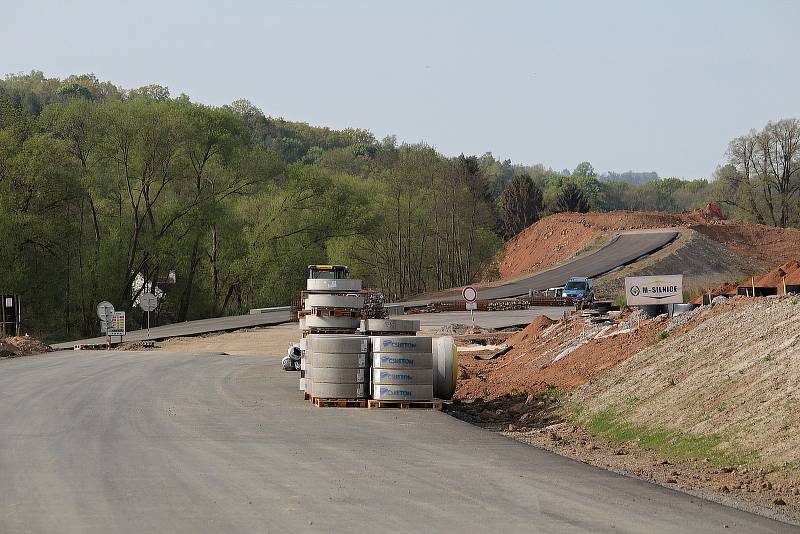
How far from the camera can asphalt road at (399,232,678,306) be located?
289 ft

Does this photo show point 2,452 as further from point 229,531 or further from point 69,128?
point 69,128

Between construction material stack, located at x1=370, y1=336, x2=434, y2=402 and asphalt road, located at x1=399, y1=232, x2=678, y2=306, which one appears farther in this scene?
A: asphalt road, located at x1=399, y1=232, x2=678, y2=306

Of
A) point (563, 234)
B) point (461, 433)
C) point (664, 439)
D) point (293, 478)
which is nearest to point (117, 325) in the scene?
point (461, 433)

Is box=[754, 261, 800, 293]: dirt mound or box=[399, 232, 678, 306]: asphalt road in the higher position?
box=[399, 232, 678, 306]: asphalt road

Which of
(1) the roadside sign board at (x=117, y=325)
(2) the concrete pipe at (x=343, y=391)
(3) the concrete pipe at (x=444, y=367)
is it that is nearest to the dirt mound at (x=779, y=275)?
(3) the concrete pipe at (x=444, y=367)

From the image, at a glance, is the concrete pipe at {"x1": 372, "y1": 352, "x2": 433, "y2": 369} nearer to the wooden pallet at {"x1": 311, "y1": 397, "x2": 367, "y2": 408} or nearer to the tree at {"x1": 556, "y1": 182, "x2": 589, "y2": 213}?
the wooden pallet at {"x1": 311, "y1": 397, "x2": 367, "y2": 408}

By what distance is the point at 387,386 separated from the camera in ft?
76.8

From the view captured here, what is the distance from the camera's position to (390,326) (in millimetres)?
24938

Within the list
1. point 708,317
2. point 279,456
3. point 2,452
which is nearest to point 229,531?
point 279,456

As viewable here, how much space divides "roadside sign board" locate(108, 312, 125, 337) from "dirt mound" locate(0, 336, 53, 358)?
3.81 meters

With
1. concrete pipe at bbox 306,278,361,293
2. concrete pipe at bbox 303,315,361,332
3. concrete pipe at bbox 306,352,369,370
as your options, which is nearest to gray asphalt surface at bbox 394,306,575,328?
concrete pipe at bbox 306,278,361,293

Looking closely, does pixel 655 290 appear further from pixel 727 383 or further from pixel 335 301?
pixel 727 383

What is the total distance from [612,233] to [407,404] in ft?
302

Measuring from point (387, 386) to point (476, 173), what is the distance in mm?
101673
